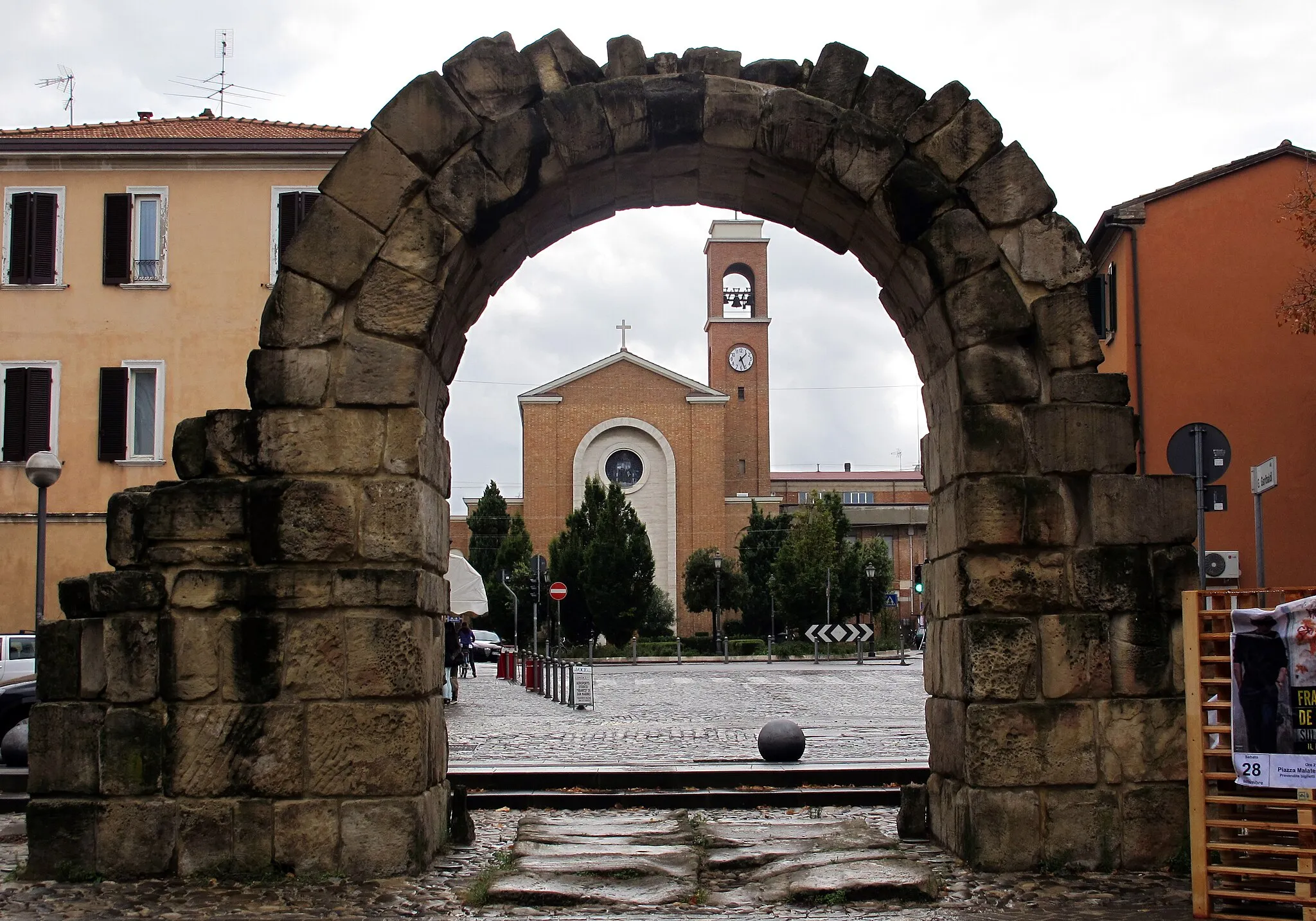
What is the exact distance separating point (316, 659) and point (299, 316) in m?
1.91

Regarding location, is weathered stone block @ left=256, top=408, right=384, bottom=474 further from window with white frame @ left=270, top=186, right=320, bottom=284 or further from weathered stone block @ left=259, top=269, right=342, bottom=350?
window with white frame @ left=270, top=186, right=320, bottom=284

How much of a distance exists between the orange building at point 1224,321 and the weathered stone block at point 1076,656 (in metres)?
19.8

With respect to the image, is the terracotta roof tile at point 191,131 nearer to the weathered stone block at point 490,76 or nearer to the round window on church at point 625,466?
the weathered stone block at point 490,76

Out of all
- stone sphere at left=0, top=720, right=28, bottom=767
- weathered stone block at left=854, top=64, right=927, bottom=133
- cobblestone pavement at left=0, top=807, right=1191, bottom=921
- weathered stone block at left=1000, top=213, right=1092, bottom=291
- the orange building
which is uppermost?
the orange building

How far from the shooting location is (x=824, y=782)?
12234 mm

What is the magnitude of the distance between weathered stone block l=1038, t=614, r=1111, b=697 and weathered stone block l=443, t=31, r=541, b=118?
4257 millimetres

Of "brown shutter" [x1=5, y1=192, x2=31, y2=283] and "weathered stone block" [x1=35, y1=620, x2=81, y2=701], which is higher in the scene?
"brown shutter" [x1=5, y1=192, x2=31, y2=283]

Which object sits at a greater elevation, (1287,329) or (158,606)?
(1287,329)

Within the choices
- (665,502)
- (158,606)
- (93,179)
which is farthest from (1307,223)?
(665,502)

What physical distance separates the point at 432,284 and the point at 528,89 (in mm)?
1280

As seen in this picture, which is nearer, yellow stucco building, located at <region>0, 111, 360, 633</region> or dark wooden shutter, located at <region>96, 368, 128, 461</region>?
dark wooden shutter, located at <region>96, 368, 128, 461</region>

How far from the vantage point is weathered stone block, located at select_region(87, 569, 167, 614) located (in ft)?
26.4

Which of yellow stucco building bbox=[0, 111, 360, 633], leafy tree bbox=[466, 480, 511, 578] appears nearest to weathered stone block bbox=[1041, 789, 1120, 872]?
yellow stucco building bbox=[0, 111, 360, 633]

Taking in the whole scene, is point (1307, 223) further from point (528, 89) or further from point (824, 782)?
point (528, 89)
